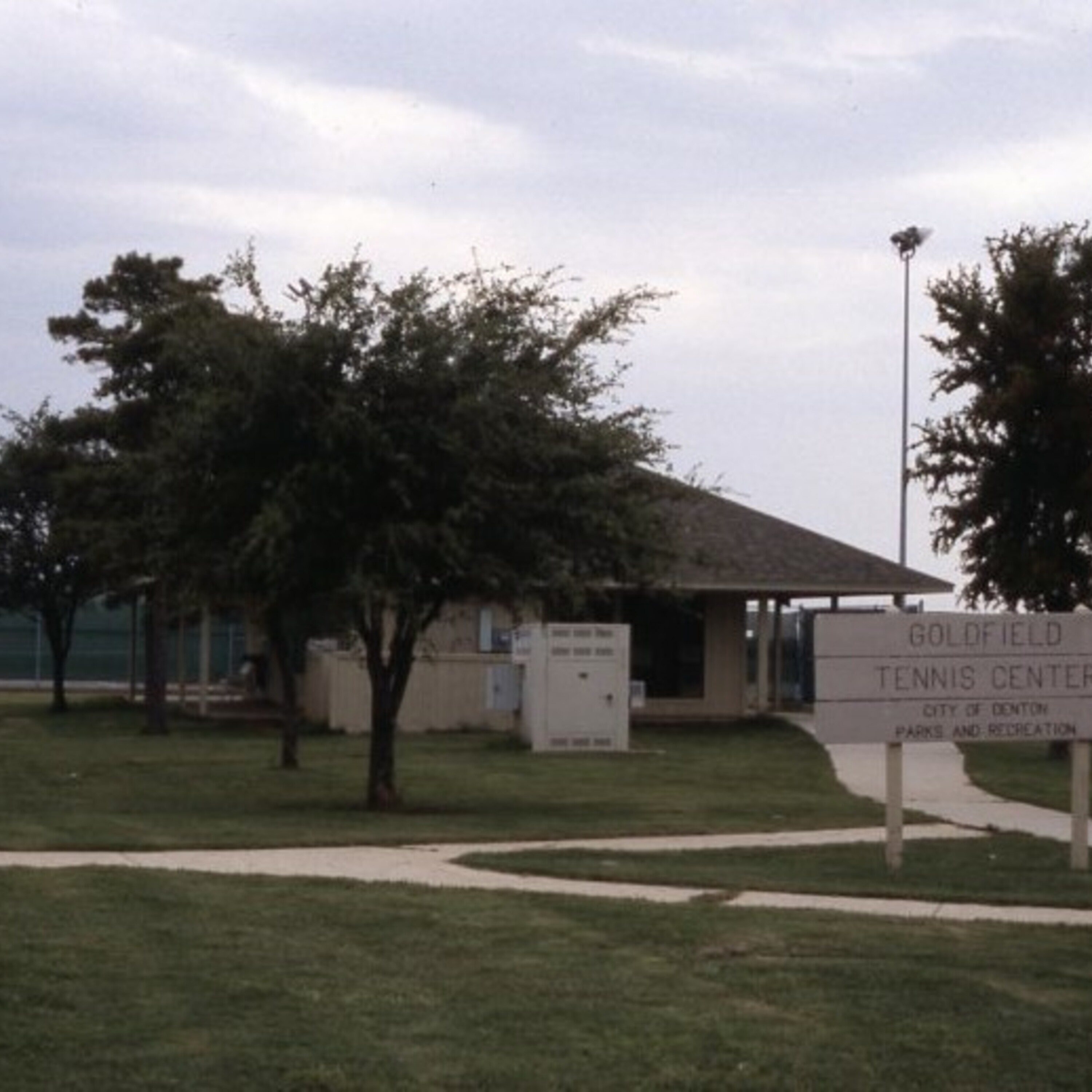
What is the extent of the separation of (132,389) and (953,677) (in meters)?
22.4

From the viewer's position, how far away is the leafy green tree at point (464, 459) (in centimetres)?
2127

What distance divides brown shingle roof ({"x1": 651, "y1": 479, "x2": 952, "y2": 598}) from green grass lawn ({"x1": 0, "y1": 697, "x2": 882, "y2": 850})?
8.29 feet

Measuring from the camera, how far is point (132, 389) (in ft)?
123

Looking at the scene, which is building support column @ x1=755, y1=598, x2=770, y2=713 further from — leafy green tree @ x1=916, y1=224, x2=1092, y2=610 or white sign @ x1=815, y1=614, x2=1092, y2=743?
white sign @ x1=815, y1=614, x2=1092, y2=743

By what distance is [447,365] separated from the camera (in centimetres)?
2158

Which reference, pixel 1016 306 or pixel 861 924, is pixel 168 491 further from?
pixel 1016 306

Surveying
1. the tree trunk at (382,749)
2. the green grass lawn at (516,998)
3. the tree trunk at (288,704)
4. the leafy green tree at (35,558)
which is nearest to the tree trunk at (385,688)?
the tree trunk at (382,749)

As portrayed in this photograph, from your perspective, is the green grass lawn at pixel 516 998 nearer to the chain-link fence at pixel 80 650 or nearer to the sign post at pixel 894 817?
the sign post at pixel 894 817

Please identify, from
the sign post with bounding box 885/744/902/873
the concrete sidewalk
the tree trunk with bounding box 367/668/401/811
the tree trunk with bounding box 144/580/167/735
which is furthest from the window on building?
the sign post with bounding box 885/744/902/873

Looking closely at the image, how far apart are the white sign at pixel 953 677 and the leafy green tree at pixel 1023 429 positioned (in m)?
15.0

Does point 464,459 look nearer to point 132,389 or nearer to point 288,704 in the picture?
point 288,704

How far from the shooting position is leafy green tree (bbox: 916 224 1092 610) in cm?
3300

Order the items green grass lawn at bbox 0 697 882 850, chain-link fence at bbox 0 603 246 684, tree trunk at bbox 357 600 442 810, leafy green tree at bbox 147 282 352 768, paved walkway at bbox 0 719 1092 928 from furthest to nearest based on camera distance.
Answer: chain-link fence at bbox 0 603 246 684
tree trunk at bbox 357 600 442 810
leafy green tree at bbox 147 282 352 768
green grass lawn at bbox 0 697 882 850
paved walkway at bbox 0 719 1092 928

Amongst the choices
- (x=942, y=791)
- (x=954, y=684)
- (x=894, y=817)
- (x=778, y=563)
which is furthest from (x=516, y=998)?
(x=778, y=563)
